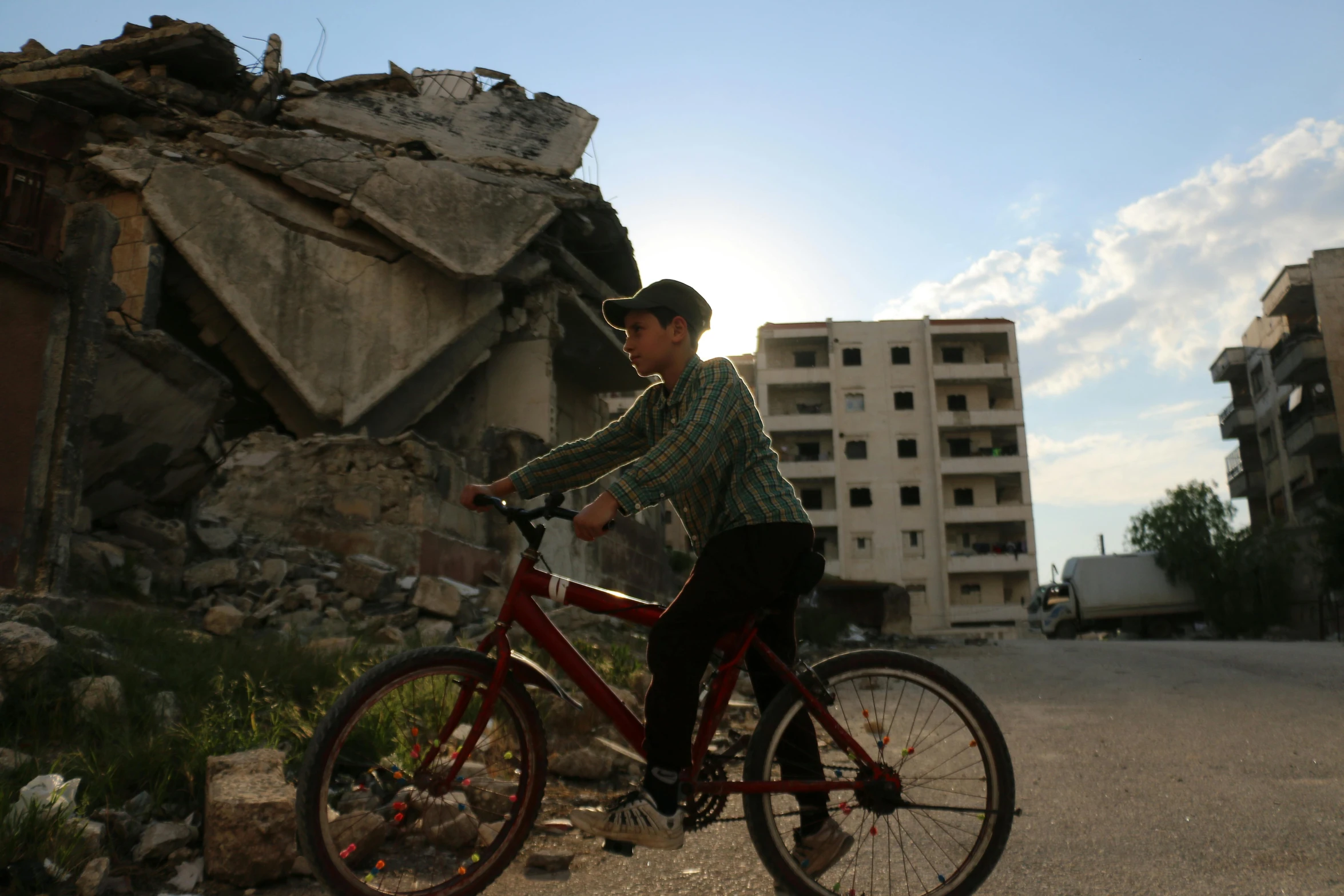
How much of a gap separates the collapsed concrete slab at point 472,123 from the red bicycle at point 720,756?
48.2ft

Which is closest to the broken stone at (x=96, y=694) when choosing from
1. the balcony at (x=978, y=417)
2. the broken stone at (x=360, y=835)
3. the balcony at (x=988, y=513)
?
the broken stone at (x=360, y=835)

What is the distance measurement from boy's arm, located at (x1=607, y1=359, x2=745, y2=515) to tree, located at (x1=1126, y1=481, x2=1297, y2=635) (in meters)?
43.3

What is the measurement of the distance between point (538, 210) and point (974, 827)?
508 inches

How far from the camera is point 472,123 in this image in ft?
59.0

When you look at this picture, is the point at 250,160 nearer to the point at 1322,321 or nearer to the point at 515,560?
the point at 515,560

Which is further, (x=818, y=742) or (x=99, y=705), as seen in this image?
(x=99, y=705)

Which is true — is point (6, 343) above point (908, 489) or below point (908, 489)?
below

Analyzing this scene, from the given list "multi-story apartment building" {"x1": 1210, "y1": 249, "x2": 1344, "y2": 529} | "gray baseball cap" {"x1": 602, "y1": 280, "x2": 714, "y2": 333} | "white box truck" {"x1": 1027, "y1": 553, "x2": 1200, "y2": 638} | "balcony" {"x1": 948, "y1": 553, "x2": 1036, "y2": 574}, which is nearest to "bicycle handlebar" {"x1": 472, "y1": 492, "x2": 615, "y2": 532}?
"gray baseball cap" {"x1": 602, "y1": 280, "x2": 714, "y2": 333}

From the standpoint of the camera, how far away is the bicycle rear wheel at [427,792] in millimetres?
2516

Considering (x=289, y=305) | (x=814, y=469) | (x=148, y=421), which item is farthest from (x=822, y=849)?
(x=814, y=469)

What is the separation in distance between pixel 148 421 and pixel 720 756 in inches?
269

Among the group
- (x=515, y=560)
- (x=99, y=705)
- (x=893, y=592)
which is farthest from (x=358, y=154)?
(x=893, y=592)

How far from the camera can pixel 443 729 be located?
2748mm

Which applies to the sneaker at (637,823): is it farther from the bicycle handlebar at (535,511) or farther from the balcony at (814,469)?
the balcony at (814,469)
